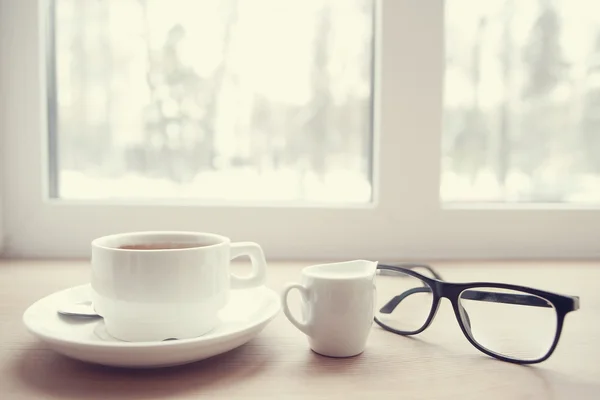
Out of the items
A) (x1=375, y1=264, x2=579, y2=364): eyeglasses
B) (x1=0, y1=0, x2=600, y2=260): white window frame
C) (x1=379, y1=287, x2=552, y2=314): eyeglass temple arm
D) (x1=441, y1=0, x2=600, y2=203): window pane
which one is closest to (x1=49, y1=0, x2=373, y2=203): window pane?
(x1=0, y1=0, x2=600, y2=260): white window frame

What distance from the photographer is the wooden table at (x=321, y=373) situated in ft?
1.29

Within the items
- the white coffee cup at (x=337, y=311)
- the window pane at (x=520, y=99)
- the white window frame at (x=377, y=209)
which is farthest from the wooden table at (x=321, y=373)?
the window pane at (x=520, y=99)

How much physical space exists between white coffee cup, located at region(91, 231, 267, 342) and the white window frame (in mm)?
483

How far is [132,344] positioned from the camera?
0.38 meters

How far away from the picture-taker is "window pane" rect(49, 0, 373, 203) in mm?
968

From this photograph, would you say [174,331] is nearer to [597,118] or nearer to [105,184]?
[105,184]

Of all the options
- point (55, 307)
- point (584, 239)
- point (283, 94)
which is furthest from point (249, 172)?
point (584, 239)

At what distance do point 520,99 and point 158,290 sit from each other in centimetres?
87

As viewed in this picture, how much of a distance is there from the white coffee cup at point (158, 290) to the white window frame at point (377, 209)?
0.48 meters

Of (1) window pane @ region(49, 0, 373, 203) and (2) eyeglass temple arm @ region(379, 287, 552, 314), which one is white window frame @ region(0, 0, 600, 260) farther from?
(2) eyeglass temple arm @ region(379, 287, 552, 314)

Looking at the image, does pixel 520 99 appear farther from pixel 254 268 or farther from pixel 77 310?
pixel 77 310

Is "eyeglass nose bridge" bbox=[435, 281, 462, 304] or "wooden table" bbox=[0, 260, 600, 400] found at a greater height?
"eyeglass nose bridge" bbox=[435, 281, 462, 304]

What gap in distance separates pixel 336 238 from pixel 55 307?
54 cm

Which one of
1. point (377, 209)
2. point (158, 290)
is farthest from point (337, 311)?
point (377, 209)
